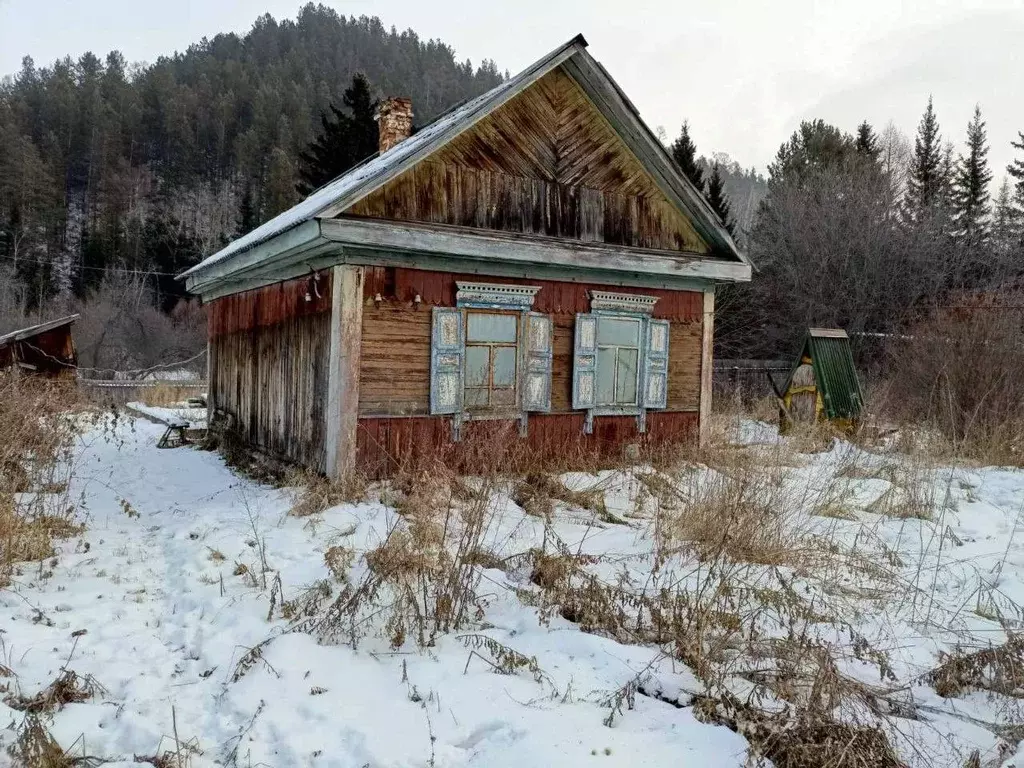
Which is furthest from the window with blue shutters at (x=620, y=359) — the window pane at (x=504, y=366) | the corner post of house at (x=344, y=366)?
the corner post of house at (x=344, y=366)

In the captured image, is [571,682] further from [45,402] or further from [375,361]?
[45,402]

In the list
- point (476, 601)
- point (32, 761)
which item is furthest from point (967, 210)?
point (32, 761)

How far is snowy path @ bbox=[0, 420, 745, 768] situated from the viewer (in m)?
2.95

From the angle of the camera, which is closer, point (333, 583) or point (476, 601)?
point (476, 601)

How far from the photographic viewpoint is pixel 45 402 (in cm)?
658

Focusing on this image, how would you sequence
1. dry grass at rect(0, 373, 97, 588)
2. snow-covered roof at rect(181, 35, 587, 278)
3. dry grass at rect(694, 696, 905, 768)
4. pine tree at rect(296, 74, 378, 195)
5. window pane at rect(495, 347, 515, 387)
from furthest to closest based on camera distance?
1. pine tree at rect(296, 74, 378, 195)
2. window pane at rect(495, 347, 515, 387)
3. snow-covered roof at rect(181, 35, 587, 278)
4. dry grass at rect(0, 373, 97, 588)
5. dry grass at rect(694, 696, 905, 768)

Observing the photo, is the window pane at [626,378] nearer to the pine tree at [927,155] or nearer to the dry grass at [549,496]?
the dry grass at [549,496]

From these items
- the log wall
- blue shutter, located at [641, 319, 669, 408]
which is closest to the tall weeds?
the log wall

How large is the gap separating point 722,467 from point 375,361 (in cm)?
372

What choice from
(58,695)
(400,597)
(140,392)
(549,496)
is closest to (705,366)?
(549,496)

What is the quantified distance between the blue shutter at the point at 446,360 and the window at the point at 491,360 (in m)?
0.14

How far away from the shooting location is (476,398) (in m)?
8.28

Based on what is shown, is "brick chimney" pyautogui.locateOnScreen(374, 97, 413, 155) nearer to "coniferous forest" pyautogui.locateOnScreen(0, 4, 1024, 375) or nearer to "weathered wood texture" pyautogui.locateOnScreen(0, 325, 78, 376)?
"weathered wood texture" pyautogui.locateOnScreen(0, 325, 78, 376)

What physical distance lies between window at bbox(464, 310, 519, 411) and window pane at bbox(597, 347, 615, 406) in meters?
1.28
